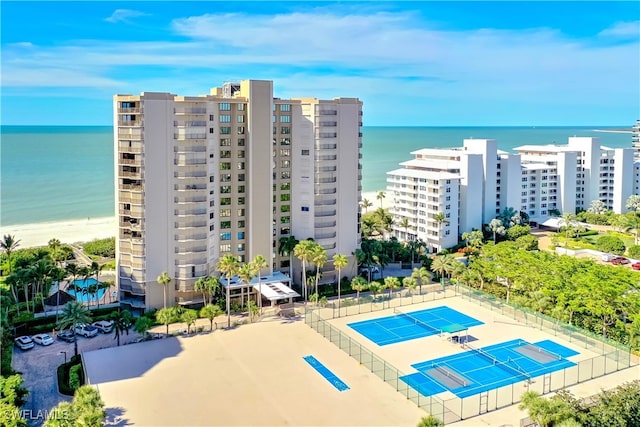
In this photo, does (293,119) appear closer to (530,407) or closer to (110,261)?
(110,261)

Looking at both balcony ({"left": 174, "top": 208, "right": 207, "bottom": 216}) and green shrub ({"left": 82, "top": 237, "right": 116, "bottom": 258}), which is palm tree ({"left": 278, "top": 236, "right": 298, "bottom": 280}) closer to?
balcony ({"left": 174, "top": 208, "right": 207, "bottom": 216})

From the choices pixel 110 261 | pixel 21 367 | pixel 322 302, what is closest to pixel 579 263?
pixel 322 302

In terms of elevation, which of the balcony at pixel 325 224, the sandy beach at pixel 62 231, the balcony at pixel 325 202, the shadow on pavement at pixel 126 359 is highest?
the balcony at pixel 325 202

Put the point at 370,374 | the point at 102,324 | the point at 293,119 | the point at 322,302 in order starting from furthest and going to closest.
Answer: the point at 293,119
the point at 322,302
the point at 102,324
the point at 370,374

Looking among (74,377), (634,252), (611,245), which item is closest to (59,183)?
(74,377)

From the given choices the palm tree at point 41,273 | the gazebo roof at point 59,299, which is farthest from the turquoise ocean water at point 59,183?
the palm tree at point 41,273

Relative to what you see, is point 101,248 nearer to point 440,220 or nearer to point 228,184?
point 228,184

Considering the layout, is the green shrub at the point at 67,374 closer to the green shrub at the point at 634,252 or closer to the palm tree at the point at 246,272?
the palm tree at the point at 246,272
